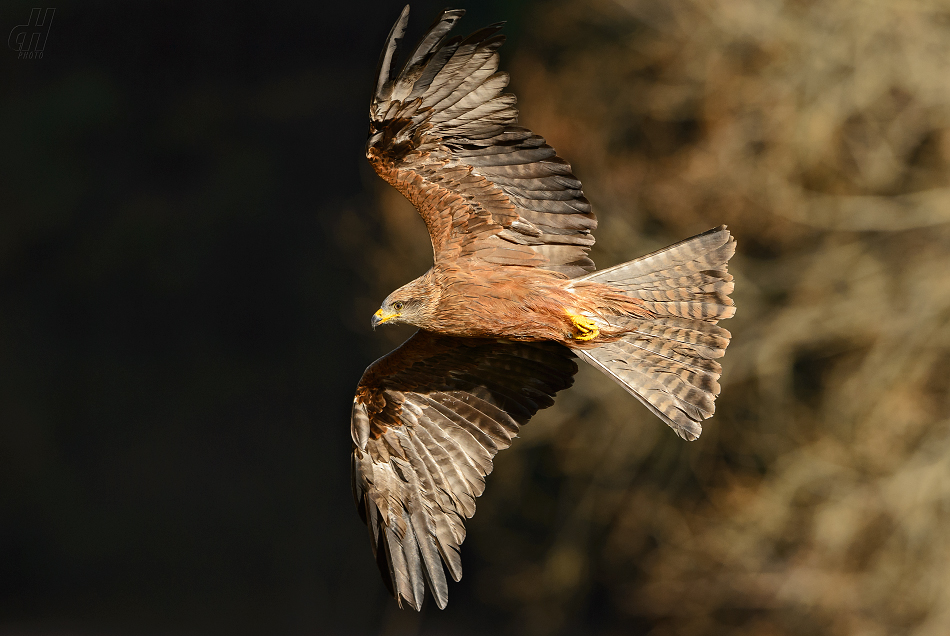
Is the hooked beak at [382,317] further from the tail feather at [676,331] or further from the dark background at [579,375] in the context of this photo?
the dark background at [579,375]

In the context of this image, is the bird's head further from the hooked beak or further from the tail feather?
the tail feather

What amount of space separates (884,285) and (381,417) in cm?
513

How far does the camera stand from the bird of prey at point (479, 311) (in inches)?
140

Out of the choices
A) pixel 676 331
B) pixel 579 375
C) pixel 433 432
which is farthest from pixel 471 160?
pixel 579 375

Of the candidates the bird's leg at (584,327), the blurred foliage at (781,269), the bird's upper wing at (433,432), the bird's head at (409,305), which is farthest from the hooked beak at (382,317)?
the blurred foliage at (781,269)

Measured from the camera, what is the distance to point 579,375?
332 inches

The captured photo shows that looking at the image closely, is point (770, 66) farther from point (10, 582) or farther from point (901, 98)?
point (10, 582)

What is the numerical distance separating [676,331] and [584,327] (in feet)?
1.45

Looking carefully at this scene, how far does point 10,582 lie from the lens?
37.2ft

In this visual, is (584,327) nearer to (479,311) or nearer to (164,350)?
(479,311)

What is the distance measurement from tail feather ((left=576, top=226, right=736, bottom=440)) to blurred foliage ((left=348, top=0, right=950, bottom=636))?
378cm

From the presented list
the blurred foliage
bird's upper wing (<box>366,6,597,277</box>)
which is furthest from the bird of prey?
the blurred foliage

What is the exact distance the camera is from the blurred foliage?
7.16 metres

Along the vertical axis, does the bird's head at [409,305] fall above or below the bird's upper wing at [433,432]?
above
